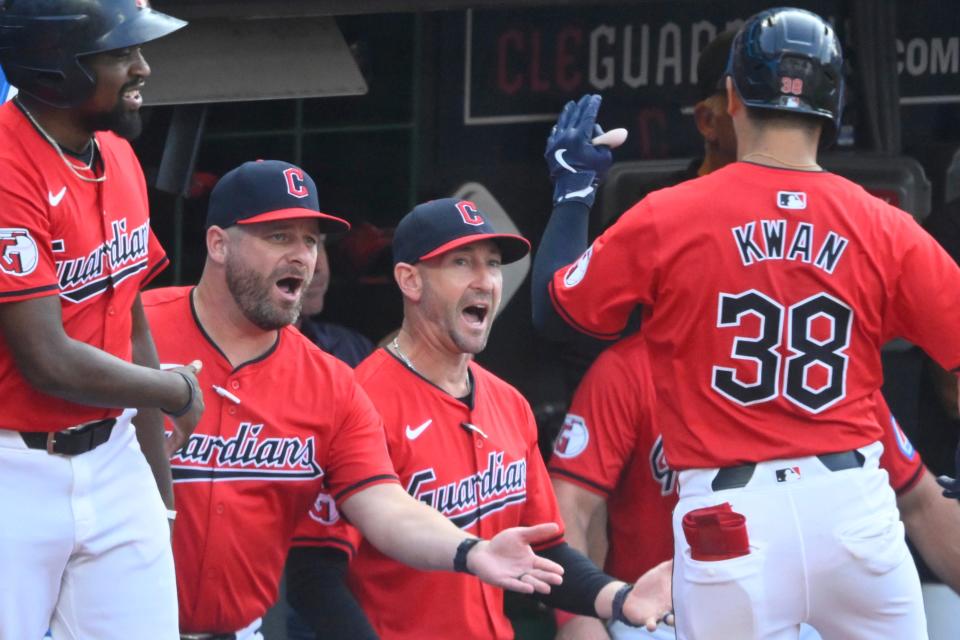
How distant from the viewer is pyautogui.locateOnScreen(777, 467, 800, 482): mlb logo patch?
11.8ft

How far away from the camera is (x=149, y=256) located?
3.73m

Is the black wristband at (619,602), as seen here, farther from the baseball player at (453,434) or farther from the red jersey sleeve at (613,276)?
the red jersey sleeve at (613,276)

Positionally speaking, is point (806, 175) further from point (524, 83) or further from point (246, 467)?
point (524, 83)

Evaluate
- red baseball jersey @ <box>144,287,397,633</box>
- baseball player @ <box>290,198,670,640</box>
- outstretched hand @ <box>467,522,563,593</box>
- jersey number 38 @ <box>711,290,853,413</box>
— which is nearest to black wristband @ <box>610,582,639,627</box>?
baseball player @ <box>290,198,670,640</box>

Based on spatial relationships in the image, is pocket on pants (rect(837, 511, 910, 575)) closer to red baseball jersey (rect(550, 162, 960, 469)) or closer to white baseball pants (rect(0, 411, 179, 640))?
red baseball jersey (rect(550, 162, 960, 469))

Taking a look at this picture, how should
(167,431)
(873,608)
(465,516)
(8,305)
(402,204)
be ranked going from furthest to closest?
(402,204)
(465,516)
(167,431)
(873,608)
(8,305)

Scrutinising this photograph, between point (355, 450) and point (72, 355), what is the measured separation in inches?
43.3

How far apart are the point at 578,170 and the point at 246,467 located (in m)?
1.07

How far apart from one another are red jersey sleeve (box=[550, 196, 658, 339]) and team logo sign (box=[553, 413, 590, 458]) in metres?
1.34

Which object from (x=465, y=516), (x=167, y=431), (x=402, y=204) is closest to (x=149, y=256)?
(x=167, y=431)

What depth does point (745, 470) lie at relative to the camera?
3609 mm

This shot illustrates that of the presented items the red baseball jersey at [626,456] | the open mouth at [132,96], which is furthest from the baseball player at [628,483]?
the open mouth at [132,96]

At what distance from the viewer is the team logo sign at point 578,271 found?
147 inches

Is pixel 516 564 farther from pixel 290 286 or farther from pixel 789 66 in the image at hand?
pixel 789 66
